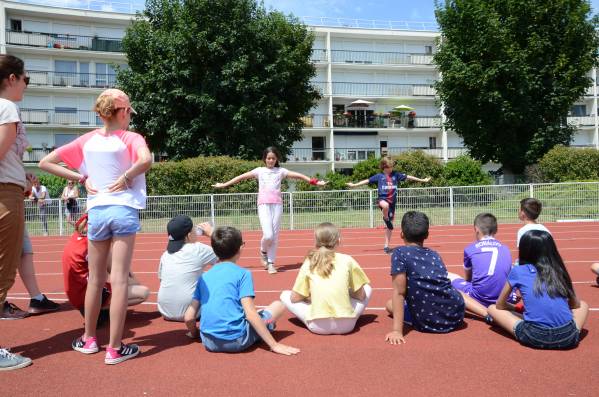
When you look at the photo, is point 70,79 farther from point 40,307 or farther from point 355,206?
point 40,307

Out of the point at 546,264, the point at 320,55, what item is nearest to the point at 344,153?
the point at 320,55

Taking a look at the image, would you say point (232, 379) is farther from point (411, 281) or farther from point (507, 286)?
point (507, 286)

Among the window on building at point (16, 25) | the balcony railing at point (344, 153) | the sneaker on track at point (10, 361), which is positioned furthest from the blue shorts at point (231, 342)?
the window on building at point (16, 25)

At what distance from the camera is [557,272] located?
392 centimetres

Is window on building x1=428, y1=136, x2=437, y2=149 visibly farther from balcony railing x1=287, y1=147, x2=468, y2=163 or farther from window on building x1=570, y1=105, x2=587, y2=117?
window on building x1=570, y1=105, x2=587, y2=117

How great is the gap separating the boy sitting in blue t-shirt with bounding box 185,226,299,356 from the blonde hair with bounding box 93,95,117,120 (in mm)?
1246

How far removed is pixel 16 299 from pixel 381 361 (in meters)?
4.99

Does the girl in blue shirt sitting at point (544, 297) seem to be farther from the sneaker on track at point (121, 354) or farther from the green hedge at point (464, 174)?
the green hedge at point (464, 174)

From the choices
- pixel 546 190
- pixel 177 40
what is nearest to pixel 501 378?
pixel 546 190

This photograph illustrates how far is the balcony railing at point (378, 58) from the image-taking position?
46.5 meters

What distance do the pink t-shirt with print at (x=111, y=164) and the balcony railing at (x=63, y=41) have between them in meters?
37.3

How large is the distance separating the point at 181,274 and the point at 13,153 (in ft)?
5.78

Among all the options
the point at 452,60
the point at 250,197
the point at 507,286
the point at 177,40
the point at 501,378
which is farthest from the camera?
the point at 452,60

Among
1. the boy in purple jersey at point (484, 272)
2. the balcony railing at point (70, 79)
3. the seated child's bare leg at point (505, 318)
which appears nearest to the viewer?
the seated child's bare leg at point (505, 318)
